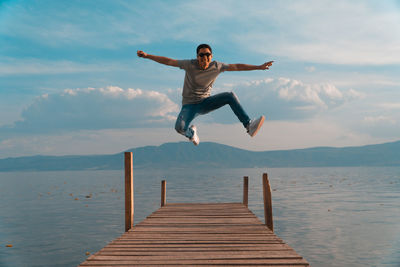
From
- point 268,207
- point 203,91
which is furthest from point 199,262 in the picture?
point 268,207

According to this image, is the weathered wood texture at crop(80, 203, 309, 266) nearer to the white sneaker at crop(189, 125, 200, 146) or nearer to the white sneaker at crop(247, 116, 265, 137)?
the white sneaker at crop(189, 125, 200, 146)

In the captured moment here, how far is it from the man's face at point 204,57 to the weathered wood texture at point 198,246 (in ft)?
14.1

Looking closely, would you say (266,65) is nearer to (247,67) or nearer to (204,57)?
(247,67)

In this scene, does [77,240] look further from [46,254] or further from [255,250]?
[255,250]

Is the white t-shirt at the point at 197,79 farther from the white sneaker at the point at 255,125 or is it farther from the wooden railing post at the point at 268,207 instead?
the wooden railing post at the point at 268,207

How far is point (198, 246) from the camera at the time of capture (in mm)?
9031

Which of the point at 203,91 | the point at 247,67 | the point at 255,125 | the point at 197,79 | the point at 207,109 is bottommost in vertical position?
the point at 255,125

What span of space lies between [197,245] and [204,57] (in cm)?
A: 448

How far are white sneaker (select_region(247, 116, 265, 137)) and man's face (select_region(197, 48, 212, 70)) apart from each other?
1926mm

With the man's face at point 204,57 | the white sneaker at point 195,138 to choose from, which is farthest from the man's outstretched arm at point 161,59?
the white sneaker at point 195,138

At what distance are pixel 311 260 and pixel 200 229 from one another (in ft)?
46.2

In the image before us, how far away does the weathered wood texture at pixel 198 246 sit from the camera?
25.2 feet

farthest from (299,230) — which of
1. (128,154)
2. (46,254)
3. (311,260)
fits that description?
(128,154)

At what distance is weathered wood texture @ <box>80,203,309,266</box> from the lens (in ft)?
25.2
